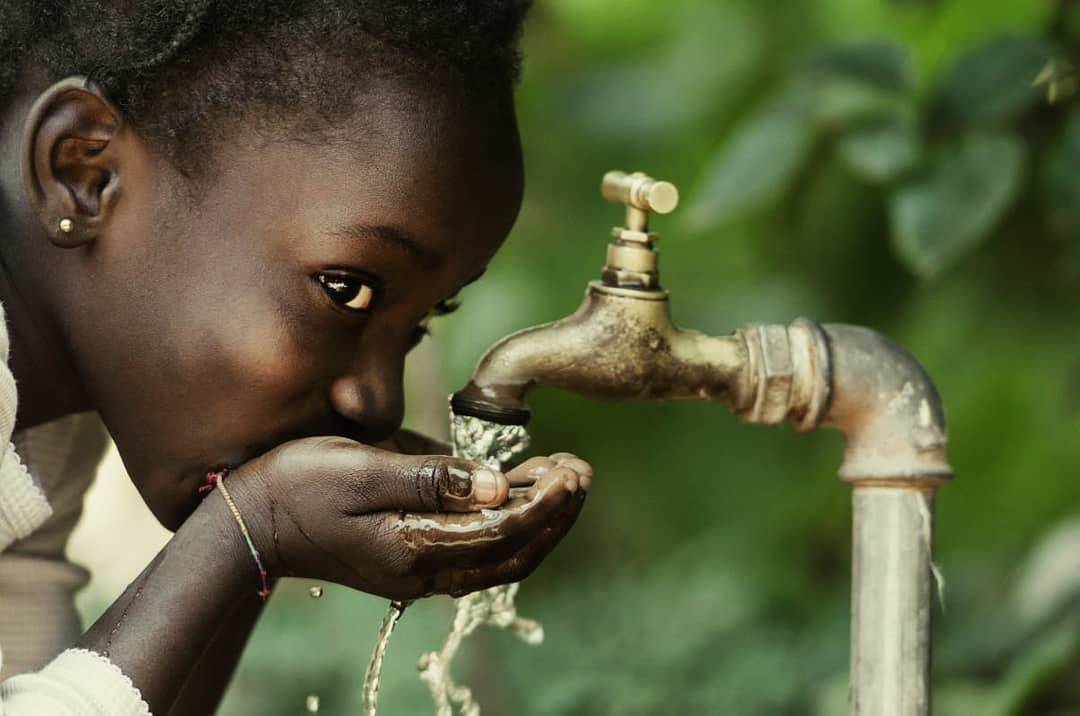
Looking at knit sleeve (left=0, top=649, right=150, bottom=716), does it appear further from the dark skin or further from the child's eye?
the child's eye

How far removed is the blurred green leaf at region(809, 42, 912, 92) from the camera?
1639 millimetres

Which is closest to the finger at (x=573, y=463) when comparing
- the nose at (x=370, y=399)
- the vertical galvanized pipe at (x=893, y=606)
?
the nose at (x=370, y=399)

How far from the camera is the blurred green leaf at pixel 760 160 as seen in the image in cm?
165

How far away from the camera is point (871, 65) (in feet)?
5.40

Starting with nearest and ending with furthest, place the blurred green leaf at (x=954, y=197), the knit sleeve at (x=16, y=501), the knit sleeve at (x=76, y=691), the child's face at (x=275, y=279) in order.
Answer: the knit sleeve at (x=76, y=691), the child's face at (x=275, y=279), the knit sleeve at (x=16, y=501), the blurred green leaf at (x=954, y=197)

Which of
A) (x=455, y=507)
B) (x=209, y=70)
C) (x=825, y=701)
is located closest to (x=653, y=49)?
(x=825, y=701)

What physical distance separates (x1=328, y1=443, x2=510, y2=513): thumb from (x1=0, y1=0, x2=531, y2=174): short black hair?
276mm

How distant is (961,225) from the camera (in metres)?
1.57

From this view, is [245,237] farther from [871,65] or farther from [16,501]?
[871,65]

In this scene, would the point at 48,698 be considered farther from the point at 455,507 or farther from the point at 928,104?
the point at 928,104

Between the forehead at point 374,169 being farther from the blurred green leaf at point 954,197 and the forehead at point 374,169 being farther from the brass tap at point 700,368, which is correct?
the blurred green leaf at point 954,197

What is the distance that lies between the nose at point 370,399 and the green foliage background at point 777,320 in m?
0.57

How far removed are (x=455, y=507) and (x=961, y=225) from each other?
0.74 metres

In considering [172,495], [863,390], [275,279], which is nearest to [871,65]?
[863,390]
